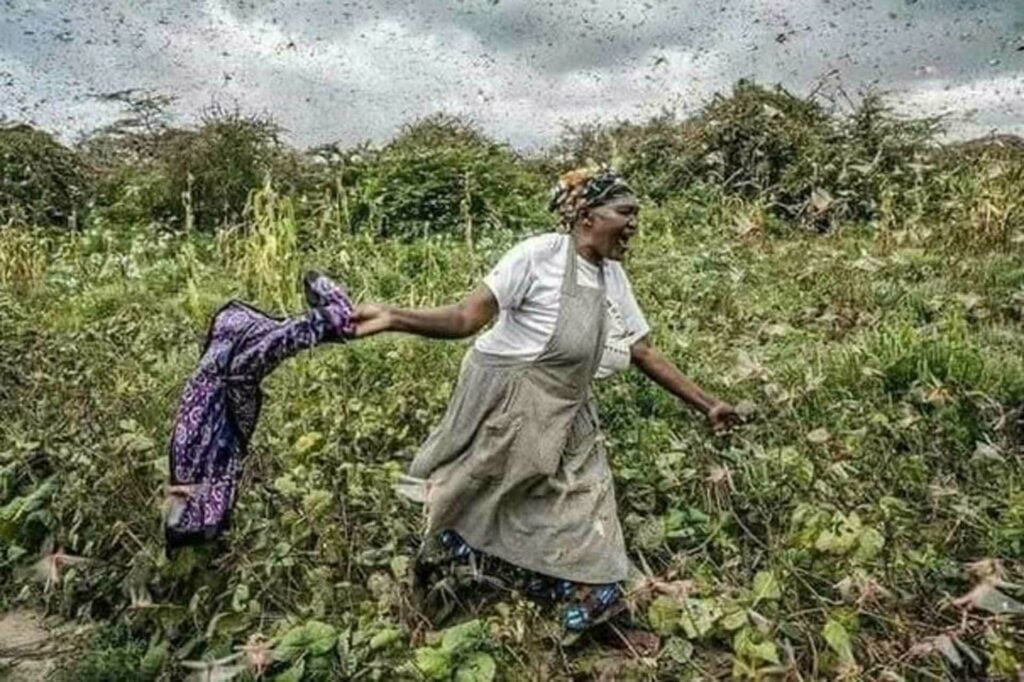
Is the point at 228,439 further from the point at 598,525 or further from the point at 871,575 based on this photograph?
the point at 871,575

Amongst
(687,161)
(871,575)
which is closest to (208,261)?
(687,161)

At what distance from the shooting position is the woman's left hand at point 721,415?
3.65 m

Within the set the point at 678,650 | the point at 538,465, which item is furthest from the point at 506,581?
the point at 678,650

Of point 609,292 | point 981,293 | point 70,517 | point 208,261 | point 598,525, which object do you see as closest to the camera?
point 598,525

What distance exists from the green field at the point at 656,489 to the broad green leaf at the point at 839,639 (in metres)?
0.01

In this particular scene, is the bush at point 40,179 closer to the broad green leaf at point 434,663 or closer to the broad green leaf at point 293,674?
the broad green leaf at point 293,674

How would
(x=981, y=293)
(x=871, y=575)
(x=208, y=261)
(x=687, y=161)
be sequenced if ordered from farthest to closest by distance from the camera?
1. (x=687, y=161)
2. (x=208, y=261)
3. (x=981, y=293)
4. (x=871, y=575)

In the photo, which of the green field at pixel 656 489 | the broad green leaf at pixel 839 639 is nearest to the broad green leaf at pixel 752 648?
the green field at pixel 656 489

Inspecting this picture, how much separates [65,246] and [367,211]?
275cm

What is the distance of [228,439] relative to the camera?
3.40 metres

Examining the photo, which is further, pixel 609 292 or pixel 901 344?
pixel 901 344

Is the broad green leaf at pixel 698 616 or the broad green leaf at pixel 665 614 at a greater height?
the broad green leaf at pixel 698 616

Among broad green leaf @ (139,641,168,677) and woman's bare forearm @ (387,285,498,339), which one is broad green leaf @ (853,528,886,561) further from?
broad green leaf @ (139,641,168,677)

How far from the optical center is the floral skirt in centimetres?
327
